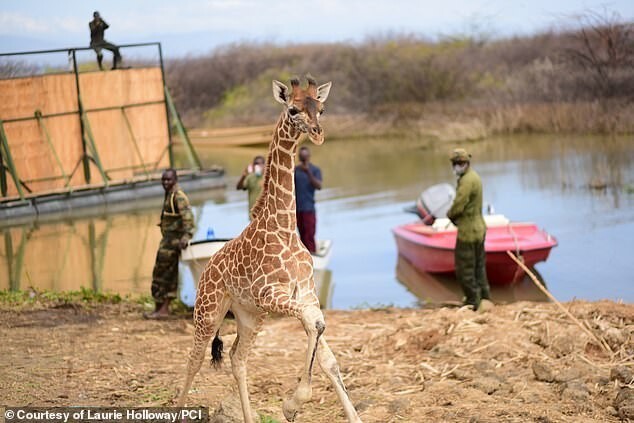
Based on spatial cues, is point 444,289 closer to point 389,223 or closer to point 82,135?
point 389,223

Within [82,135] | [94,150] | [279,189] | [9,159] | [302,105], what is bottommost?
[94,150]

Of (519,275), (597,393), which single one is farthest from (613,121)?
(597,393)

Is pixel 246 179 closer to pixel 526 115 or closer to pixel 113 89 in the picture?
pixel 113 89

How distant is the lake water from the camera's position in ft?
48.8

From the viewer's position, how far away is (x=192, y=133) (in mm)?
40312

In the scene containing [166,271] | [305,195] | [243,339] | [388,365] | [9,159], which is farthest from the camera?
[9,159]

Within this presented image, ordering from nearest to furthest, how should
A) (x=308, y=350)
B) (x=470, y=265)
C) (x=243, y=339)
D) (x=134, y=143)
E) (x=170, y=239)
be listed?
(x=308, y=350) < (x=243, y=339) < (x=170, y=239) < (x=470, y=265) < (x=134, y=143)

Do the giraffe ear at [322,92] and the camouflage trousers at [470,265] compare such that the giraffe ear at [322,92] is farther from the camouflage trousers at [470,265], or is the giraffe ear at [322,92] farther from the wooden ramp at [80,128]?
the wooden ramp at [80,128]

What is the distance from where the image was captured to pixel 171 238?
37.7ft

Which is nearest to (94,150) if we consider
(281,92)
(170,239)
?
(170,239)

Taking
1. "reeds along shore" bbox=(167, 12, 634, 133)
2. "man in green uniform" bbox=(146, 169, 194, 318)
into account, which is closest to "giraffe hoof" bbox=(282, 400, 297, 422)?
"man in green uniform" bbox=(146, 169, 194, 318)

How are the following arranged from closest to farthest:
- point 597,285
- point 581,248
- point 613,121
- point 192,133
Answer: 1. point 597,285
2. point 581,248
3. point 613,121
4. point 192,133

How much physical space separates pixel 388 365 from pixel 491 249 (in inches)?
204

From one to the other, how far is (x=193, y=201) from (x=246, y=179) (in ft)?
32.8
